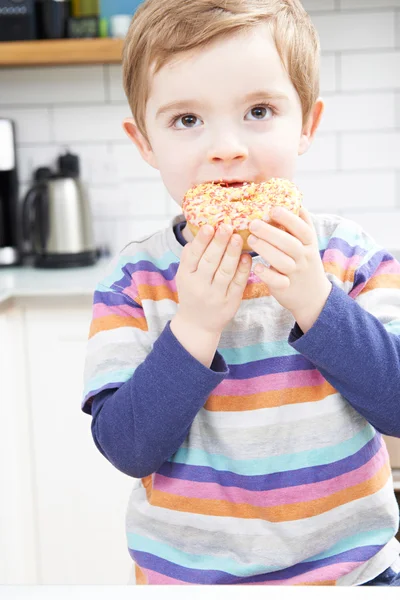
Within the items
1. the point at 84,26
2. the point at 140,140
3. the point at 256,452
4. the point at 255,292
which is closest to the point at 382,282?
the point at 255,292

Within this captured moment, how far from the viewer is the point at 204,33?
0.90 meters

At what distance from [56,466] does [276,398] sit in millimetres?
1343

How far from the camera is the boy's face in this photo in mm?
898

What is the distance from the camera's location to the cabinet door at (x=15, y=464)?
2129mm

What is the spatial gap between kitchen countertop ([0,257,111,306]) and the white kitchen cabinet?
0.04m

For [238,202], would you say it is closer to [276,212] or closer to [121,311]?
[276,212]

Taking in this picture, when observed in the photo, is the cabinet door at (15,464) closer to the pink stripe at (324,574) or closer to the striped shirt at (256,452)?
the striped shirt at (256,452)

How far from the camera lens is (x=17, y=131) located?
2682 millimetres

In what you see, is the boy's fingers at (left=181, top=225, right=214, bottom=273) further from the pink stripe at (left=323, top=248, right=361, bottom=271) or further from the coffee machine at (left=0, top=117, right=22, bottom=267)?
the coffee machine at (left=0, top=117, right=22, bottom=267)

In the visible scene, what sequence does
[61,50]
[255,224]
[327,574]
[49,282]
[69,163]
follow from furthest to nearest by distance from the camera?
1. [69,163]
2. [61,50]
3. [49,282]
4. [327,574]
5. [255,224]

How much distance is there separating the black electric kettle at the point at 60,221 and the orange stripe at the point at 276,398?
1.50 metres

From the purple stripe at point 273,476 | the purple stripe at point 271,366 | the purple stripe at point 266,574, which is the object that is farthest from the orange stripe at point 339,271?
the purple stripe at point 266,574

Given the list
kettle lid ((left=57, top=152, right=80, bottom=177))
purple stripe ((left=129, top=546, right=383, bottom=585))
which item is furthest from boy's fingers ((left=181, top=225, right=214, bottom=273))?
kettle lid ((left=57, top=152, right=80, bottom=177))

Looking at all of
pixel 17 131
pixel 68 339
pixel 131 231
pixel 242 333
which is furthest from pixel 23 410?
pixel 242 333
